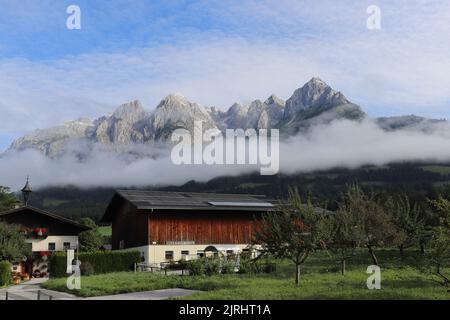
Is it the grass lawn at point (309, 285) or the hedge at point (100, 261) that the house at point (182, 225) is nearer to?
the hedge at point (100, 261)

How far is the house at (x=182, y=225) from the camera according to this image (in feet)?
174

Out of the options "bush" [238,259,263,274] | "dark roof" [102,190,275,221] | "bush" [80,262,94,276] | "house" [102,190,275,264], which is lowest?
"bush" [80,262,94,276]

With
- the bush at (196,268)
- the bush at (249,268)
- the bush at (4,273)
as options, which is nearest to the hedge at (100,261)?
the bush at (4,273)

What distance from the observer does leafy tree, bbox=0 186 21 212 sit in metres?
85.6

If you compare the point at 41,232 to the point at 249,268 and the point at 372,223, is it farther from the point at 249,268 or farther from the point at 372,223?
the point at 372,223

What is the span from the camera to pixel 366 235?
35562 millimetres

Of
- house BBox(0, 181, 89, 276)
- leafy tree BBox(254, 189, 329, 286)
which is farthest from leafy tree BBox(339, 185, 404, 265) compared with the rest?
house BBox(0, 181, 89, 276)

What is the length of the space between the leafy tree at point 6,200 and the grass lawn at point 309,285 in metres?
54.6

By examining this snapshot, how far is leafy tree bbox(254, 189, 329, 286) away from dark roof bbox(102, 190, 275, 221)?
25571mm

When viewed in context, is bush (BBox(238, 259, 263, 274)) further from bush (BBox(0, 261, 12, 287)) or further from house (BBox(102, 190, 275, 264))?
bush (BBox(0, 261, 12, 287))

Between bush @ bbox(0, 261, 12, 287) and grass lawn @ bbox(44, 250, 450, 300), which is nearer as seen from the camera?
grass lawn @ bbox(44, 250, 450, 300)

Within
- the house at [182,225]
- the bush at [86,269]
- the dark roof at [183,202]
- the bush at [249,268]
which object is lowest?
the bush at [86,269]
